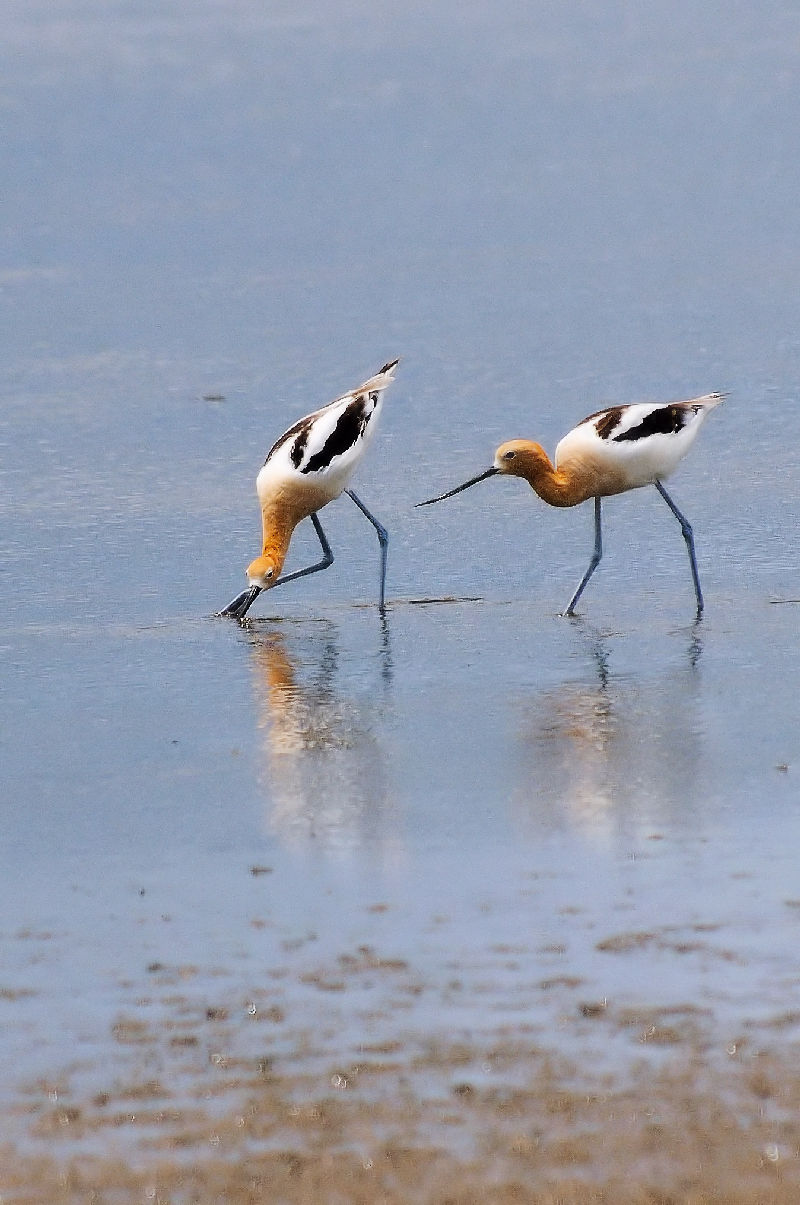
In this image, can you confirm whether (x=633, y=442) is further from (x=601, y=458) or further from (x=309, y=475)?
(x=309, y=475)

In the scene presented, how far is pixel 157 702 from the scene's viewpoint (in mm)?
7207

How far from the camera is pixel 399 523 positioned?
10.1 metres

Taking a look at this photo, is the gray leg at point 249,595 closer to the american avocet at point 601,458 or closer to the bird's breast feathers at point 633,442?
the american avocet at point 601,458

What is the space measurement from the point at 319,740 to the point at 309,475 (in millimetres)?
2664

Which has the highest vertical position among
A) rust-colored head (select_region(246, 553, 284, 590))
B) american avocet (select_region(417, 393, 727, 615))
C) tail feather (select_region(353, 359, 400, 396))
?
tail feather (select_region(353, 359, 400, 396))

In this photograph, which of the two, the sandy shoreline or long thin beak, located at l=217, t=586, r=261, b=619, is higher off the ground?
the sandy shoreline

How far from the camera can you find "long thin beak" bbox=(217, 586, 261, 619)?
8.55 m

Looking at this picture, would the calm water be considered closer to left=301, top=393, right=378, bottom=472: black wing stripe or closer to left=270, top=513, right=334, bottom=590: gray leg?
left=270, top=513, right=334, bottom=590: gray leg

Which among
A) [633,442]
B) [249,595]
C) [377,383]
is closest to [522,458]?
[633,442]

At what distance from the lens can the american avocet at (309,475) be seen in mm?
9016

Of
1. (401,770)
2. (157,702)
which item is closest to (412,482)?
(157,702)

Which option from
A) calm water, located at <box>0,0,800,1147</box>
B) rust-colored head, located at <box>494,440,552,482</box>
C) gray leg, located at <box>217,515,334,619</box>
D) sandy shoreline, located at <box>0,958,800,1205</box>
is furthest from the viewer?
rust-colored head, located at <box>494,440,552,482</box>

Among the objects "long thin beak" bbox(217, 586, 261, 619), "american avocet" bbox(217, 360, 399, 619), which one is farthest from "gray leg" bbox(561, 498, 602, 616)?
"long thin beak" bbox(217, 586, 261, 619)

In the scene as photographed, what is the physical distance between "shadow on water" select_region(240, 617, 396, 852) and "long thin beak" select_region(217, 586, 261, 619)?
174mm
